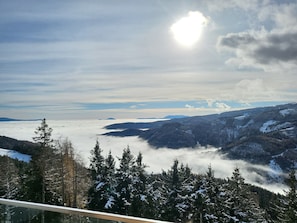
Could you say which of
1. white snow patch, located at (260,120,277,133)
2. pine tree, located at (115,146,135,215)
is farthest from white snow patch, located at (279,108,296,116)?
pine tree, located at (115,146,135,215)

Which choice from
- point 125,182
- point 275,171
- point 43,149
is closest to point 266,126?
point 275,171

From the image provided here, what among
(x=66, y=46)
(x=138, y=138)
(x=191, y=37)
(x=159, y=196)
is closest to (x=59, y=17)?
(x=66, y=46)

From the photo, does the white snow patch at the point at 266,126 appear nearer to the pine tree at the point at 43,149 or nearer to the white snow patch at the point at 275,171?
the white snow patch at the point at 275,171

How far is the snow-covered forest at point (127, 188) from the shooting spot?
16344 mm

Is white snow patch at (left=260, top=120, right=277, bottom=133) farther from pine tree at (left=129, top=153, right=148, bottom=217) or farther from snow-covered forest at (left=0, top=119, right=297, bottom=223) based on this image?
pine tree at (left=129, top=153, right=148, bottom=217)

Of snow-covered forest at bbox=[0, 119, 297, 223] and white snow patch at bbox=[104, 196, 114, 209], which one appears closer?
snow-covered forest at bbox=[0, 119, 297, 223]

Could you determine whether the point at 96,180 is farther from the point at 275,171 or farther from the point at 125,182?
the point at 275,171

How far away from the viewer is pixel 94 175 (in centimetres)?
1989

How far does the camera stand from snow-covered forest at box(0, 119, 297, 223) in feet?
53.6

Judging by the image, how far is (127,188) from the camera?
19312 mm

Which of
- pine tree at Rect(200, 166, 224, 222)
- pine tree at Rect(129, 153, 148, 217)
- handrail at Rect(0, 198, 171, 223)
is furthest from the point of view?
pine tree at Rect(129, 153, 148, 217)

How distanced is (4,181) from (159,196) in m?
8.52

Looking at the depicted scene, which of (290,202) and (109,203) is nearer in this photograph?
(290,202)

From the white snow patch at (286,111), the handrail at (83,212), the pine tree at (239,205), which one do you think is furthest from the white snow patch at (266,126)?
the handrail at (83,212)
